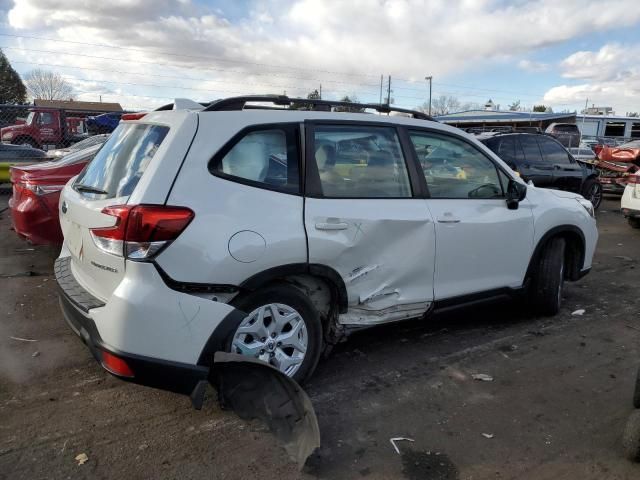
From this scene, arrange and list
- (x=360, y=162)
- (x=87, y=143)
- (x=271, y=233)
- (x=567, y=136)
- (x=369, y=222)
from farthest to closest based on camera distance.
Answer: (x=567, y=136), (x=87, y=143), (x=360, y=162), (x=369, y=222), (x=271, y=233)

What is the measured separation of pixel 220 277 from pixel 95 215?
31.1 inches

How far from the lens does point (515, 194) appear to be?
4.27 m

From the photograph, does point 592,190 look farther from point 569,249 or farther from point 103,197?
point 103,197

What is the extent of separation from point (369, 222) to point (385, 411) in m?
1.19

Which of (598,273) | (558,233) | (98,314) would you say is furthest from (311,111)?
(598,273)

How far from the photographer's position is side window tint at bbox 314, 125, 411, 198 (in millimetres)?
3368

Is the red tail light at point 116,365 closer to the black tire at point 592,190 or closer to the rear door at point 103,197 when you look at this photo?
the rear door at point 103,197

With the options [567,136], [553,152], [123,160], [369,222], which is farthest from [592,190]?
[567,136]

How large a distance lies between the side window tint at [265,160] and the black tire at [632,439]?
88.3 inches

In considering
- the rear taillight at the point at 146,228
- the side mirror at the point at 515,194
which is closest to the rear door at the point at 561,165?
the side mirror at the point at 515,194

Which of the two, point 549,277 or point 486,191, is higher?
point 486,191

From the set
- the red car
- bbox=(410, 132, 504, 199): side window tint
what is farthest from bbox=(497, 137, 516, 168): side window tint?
the red car

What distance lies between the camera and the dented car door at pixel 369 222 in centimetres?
325

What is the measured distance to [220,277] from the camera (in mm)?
2799
